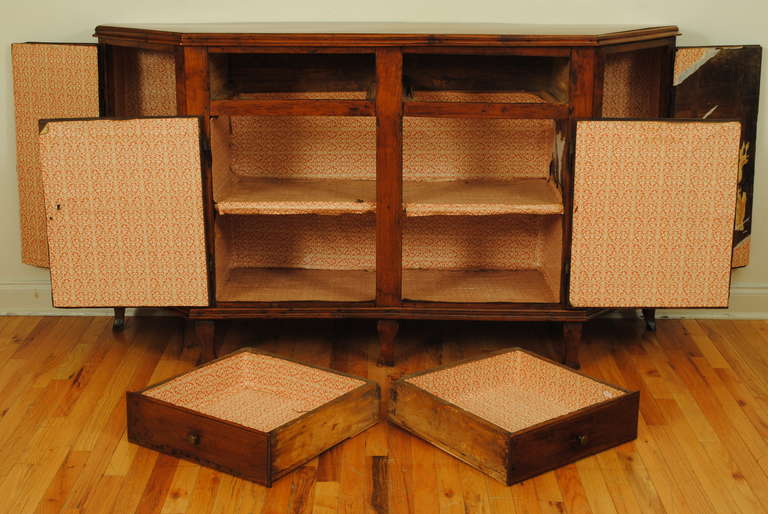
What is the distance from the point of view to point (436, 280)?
128 inches

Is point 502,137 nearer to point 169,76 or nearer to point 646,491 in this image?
point 169,76

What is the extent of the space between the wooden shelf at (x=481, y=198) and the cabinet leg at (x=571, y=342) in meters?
0.34

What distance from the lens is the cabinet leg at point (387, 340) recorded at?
3.04m

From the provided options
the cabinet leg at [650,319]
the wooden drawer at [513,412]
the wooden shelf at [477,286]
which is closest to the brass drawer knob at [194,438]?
the wooden drawer at [513,412]

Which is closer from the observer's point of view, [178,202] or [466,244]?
[178,202]

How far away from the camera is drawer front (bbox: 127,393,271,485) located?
2.37 meters

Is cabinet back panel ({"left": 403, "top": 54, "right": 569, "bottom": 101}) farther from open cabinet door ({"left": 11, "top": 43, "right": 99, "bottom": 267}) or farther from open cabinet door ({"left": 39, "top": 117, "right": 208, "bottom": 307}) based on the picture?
open cabinet door ({"left": 11, "top": 43, "right": 99, "bottom": 267})

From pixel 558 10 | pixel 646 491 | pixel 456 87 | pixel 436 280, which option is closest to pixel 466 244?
pixel 436 280

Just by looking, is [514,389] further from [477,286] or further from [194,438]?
[194,438]

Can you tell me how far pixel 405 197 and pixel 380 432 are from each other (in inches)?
29.7

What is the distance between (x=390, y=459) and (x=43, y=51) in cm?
168

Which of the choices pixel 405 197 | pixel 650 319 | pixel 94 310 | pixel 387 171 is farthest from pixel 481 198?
pixel 94 310

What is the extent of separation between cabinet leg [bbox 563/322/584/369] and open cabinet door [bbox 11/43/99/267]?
5.17 ft

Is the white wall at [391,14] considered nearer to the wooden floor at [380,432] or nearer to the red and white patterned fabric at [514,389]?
the wooden floor at [380,432]
